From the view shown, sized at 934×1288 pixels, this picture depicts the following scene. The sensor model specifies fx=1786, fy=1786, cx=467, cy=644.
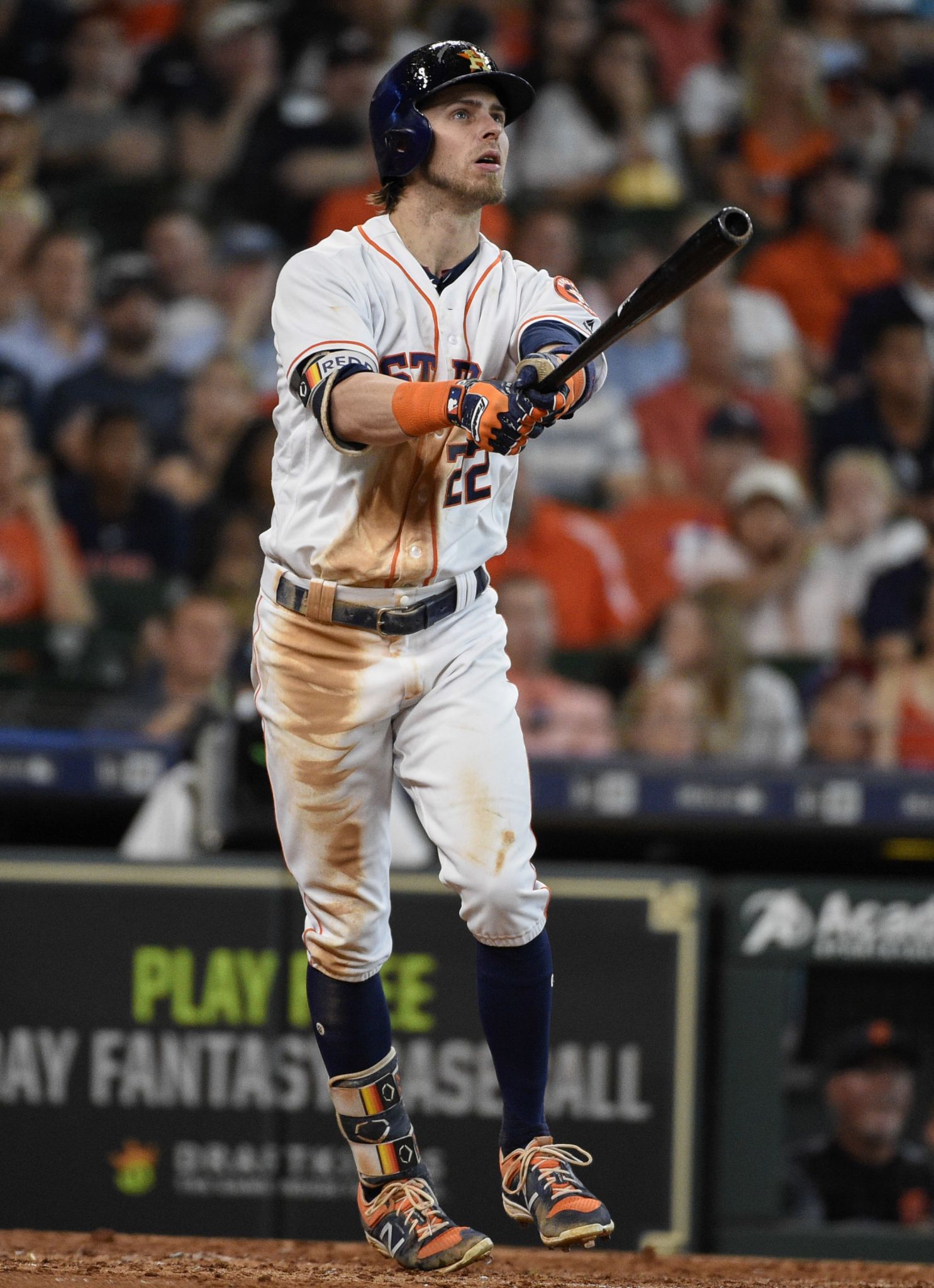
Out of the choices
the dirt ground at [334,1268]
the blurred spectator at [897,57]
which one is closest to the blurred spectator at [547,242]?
the blurred spectator at [897,57]

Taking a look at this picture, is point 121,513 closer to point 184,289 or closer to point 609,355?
point 184,289

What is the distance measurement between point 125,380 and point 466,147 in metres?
4.72

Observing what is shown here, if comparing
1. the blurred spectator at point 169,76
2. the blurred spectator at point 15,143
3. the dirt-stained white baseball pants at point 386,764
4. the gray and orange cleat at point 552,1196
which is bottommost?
the gray and orange cleat at point 552,1196

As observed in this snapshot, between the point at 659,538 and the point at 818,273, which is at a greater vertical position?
the point at 818,273

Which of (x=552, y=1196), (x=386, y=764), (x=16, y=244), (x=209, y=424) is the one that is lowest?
→ (x=552, y=1196)

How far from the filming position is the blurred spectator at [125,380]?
294 inches

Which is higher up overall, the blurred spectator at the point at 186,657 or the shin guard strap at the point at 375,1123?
the blurred spectator at the point at 186,657

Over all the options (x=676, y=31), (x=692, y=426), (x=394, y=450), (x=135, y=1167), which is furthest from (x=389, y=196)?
(x=676, y=31)

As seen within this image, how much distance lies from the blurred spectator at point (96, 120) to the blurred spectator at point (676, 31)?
7.96 ft

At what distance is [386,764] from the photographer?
327cm

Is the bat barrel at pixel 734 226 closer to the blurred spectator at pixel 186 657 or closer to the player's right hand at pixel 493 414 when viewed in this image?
the player's right hand at pixel 493 414

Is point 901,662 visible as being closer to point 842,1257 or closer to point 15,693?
point 842,1257

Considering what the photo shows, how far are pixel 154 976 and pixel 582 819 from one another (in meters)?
1.32

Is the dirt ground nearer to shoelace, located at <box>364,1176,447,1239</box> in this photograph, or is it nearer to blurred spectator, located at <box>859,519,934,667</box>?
shoelace, located at <box>364,1176,447,1239</box>
